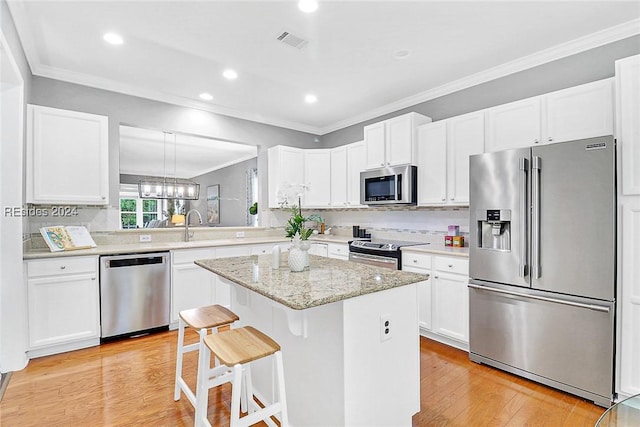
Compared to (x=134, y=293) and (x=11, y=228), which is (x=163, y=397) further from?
(x=11, y=228)

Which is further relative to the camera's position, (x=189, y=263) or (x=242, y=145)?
(x=242, y=145)

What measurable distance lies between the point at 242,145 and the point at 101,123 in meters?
1.90

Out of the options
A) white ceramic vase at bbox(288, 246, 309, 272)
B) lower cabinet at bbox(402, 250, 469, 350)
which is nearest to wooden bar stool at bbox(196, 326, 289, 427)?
white ceramic vase at bbox(288, 246, 309, 272)

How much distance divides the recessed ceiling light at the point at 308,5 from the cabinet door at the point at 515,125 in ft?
6.19

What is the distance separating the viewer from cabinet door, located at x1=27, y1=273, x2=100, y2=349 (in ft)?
9.22

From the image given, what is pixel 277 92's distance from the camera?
13.0 feet

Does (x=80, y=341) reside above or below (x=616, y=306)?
below

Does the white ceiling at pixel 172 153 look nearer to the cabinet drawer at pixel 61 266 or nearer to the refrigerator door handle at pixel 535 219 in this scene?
the cabinet drawer at pixel 61 266

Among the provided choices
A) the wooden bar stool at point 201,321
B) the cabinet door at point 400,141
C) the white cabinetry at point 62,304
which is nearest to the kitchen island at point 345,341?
the wooden bar stool at point 201,321

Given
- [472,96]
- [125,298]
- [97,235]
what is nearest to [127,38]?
[97,235]

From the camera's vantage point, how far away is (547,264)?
2.33 metres

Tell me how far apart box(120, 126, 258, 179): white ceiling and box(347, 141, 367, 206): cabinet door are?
158cm

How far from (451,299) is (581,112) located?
186 centimetres

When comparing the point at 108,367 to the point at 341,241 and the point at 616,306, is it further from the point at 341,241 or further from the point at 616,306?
the point at 616,306
